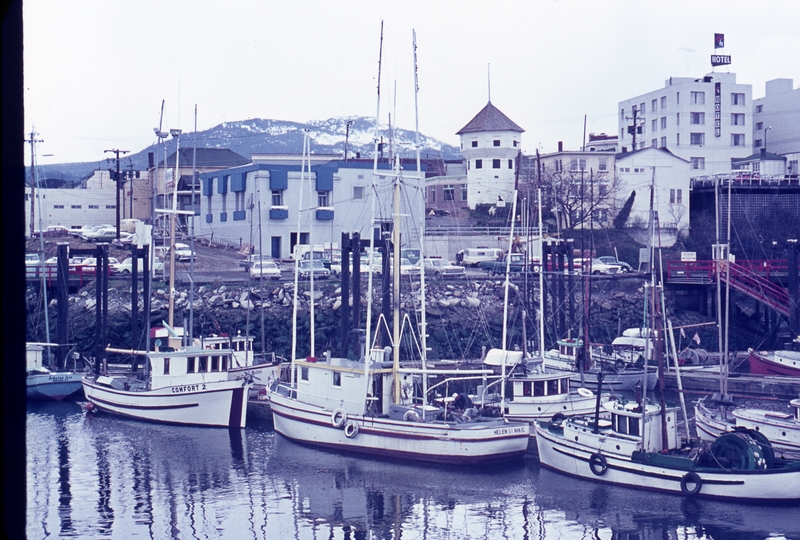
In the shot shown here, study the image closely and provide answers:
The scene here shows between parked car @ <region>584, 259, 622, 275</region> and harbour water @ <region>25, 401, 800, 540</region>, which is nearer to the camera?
harbour water @ <region>25, 401, 800, 540</region>

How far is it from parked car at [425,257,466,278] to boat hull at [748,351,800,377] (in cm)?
1153

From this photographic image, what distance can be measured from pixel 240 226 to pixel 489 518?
90.5 feet

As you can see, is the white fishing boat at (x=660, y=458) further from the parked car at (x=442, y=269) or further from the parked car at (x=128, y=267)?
the parked car at (x=128, y=267)

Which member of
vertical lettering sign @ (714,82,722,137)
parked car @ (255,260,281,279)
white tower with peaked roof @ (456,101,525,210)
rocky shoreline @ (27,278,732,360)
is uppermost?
vertical lettering sign @ (714,82,722,137)

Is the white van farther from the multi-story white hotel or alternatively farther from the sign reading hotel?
the sign reading hotel

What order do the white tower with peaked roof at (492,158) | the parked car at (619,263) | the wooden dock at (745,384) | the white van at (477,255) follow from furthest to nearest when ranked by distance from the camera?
the white tower with peaked roof at (492,158), the white van at (477,255), the parked car at (619,263), the wooden dock at (745,384)

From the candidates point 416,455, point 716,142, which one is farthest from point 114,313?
point 716,142

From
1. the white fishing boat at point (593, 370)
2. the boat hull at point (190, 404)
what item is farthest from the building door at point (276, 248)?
the boat hull at point (190, 404)

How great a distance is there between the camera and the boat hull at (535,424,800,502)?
12516 mm

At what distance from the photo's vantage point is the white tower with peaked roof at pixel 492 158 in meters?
44.5

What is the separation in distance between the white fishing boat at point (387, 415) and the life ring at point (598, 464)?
5.25 ft

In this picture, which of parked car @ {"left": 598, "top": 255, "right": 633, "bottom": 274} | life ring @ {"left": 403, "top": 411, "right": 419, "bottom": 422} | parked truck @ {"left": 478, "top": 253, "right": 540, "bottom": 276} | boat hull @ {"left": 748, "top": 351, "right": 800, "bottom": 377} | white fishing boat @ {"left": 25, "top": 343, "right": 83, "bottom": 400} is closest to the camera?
life ring @ {"left": 403, "top": 411, "right": 419, "bottom": 422}

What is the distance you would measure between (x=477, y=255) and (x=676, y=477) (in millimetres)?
22913

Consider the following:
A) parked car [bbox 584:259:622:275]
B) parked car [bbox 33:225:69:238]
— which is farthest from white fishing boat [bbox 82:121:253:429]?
parked car [bbox 33:225:69:238]
